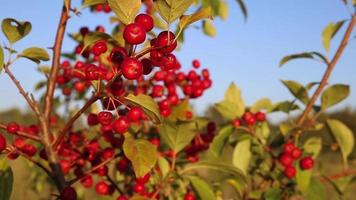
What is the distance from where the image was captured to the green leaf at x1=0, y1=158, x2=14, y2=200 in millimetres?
1834

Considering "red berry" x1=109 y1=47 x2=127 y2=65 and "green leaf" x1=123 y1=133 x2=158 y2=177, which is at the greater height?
"red berry" x1=109 y1=47 x2=127 y2=65

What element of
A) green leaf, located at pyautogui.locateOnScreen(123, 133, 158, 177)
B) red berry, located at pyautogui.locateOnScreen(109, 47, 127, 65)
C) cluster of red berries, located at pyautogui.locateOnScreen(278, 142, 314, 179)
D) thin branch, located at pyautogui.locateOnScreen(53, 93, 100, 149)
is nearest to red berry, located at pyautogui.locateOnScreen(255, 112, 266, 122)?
cluster of red berries, located at pyautogui.locateOnScreen(278, 142, 314, 179)

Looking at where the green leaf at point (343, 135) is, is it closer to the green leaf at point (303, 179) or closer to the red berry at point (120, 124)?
the green leaf at point (303, 179)

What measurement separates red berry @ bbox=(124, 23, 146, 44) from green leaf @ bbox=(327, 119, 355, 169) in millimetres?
2328

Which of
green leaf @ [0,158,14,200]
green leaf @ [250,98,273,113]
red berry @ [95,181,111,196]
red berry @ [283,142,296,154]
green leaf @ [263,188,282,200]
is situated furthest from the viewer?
green leaf @ [250,98,273,113]

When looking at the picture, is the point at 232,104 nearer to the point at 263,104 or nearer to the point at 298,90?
the point at 263,104

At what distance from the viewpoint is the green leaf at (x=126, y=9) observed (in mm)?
1348

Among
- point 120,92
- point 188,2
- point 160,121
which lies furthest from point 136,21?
point 120,92

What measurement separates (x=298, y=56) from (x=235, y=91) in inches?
21.8

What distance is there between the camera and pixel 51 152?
1786 millimetres

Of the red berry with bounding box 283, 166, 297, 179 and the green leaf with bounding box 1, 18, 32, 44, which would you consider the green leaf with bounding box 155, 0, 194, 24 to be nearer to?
the green leaf with bounding box 1, 18, 32, 44

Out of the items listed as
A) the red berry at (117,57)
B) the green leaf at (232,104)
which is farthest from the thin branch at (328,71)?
the red berry at (117,57)

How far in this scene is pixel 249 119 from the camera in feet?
10.3

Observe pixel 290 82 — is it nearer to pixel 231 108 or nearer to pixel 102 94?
pixel 231 108
